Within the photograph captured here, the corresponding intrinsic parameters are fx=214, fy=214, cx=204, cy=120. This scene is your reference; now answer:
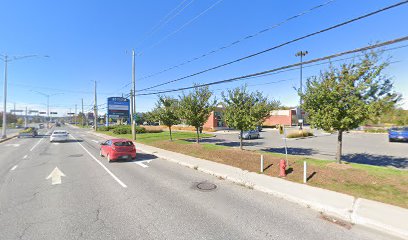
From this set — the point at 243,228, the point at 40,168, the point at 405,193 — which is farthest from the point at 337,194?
the point at 40,168

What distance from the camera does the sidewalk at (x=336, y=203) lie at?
4.97 metres

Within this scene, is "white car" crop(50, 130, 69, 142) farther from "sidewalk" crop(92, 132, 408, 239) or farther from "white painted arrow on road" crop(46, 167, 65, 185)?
"sidewalk" crop(92, 132, 408, 239)

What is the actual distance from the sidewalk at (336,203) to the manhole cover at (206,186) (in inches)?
41.9

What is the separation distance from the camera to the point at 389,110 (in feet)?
28.0

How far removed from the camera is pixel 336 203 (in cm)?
611

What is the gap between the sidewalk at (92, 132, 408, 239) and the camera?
4.97m

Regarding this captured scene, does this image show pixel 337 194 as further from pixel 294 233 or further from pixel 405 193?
pixel 294 233

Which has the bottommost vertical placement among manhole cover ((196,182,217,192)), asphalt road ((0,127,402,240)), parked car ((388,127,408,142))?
manhole cover ((196,182,217,192))

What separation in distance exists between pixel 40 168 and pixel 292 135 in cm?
2764

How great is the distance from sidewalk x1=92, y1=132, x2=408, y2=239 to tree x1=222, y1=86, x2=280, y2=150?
4.78 metres

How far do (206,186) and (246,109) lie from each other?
280 inches

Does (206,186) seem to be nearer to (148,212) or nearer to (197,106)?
(148,212)

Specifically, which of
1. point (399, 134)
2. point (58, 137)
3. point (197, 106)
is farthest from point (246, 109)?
point (58, 137)

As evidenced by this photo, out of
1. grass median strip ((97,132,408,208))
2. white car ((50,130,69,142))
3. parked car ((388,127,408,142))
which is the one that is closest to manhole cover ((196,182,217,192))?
grass median strip ((97,132,408,208))
